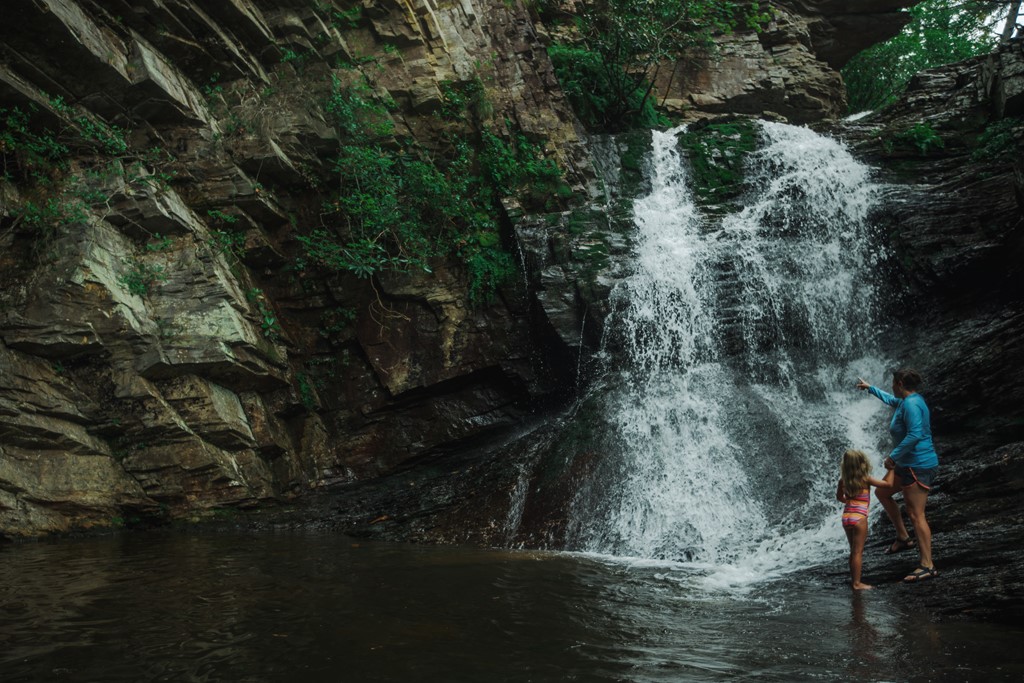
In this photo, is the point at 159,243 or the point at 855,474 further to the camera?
the point at 159,243

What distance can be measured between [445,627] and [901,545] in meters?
4.74

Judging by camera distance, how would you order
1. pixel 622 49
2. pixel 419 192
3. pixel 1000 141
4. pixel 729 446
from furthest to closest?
pixel 622 49 → pixel 419 192 → pixel 1000 141 → pixel 729 446

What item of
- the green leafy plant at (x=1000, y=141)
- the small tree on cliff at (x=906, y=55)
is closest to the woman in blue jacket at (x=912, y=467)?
the green leafy plant at (x=1000, y=141)

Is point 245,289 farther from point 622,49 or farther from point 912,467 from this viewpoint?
point 622,49

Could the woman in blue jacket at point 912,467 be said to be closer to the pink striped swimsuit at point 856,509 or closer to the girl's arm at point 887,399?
the girl's arm at point 887,399

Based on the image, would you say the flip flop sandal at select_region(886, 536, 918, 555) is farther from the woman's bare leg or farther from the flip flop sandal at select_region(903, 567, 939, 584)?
the flip flop sandal at select_region(903, 567, 939, 584)

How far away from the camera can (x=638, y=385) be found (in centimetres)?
1137

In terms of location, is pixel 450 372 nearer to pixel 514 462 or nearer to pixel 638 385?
pixel 514 462

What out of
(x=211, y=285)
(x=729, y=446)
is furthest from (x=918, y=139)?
(x=211, y=285)

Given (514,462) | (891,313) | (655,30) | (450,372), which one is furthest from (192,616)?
(655,30)

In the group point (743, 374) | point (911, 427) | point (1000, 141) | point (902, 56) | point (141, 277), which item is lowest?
point (911, 427)

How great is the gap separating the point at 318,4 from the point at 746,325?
9.85 meters

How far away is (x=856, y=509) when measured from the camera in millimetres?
6332

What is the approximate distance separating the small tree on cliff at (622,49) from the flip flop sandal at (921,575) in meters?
13.6
